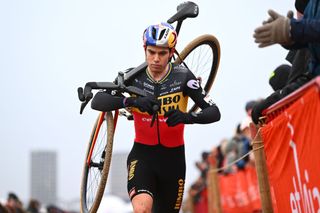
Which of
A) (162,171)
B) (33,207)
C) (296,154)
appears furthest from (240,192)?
(296,154)

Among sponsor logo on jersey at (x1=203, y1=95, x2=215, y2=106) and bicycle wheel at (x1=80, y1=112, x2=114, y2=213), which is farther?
bicycle wheel at (x1=80, y1=112, x2=114, y2=213)

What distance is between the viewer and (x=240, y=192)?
586 inches

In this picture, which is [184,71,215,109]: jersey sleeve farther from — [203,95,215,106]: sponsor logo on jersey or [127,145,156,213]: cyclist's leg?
[127,145,156,213]: cyclist's leg

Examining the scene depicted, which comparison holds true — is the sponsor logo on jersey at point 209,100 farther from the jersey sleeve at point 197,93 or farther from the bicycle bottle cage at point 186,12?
the bicycle bottle cage at point 186,12

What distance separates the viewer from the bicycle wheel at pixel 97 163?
786 centimetres

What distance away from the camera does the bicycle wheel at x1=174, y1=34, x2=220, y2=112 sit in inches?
346

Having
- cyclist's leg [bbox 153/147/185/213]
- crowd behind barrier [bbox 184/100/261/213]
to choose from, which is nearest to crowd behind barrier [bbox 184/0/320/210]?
cyclist's leg [bbox 153/147/185/213]

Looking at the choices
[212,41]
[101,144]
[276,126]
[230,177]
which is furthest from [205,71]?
[230,177]

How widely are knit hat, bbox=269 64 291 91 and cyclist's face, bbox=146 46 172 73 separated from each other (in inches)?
41.5

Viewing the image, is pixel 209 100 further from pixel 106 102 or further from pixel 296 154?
pixel 296 154

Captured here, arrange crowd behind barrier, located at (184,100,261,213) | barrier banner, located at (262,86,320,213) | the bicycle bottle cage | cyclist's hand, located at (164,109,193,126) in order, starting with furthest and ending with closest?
crowd behind barrier, located at (184,100,261,213) < the bicycle bottle cage < cyclist's hand, located at (164,109,193,126) < barrier banner, located at (262,86,320,213)

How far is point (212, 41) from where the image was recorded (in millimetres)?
8984

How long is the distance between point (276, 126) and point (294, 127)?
1.66ft

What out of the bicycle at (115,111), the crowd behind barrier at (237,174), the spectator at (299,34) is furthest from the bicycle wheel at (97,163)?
the crowd behind barrier at (237,174)
